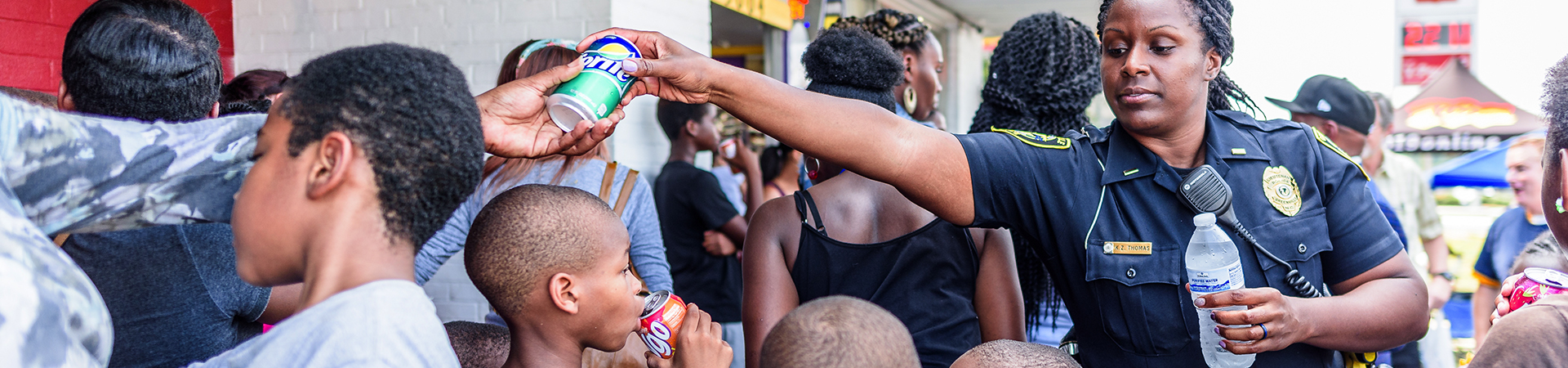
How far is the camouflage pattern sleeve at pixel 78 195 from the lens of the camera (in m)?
1.03

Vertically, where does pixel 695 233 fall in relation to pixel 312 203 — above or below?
below

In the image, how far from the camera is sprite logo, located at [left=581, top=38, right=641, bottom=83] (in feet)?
5.25

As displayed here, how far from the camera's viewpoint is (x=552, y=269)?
5.44 feet

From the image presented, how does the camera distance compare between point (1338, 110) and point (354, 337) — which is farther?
point (1338, 110)

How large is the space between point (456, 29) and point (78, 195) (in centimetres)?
317

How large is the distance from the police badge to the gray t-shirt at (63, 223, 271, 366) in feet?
6.42

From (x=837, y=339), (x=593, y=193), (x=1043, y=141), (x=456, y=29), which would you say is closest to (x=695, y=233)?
(x=456, y=29)

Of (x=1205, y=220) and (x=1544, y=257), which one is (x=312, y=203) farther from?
(x=1544, y=257)

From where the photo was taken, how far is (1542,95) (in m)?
1.58

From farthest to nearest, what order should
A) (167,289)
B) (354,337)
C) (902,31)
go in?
1. (902,31)
2. (167,289)
3. (354,337)

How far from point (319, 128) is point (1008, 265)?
1.52m

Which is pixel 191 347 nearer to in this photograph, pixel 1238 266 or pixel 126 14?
pixel 126 14

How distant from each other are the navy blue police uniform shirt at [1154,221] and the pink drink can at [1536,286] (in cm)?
20

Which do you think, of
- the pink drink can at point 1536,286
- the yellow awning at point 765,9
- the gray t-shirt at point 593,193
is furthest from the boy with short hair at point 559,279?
the yellow awning at point 765,9
